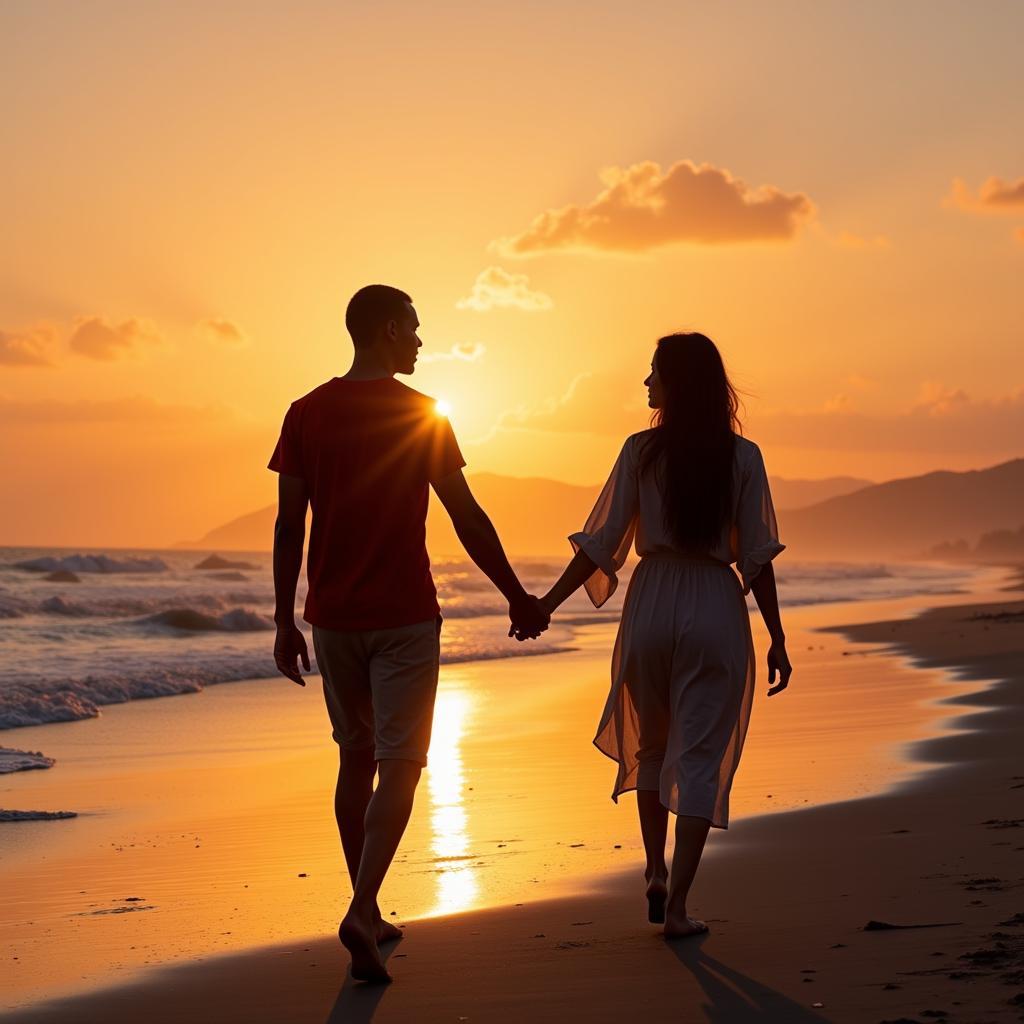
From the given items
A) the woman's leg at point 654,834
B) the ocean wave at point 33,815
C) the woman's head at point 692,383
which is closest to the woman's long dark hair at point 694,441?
the woman's head at point 692,383

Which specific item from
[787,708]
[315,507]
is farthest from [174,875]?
[787,708]

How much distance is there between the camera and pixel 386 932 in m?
4.52

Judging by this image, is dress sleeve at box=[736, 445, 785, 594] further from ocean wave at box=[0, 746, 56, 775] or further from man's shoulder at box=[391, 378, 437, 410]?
ocean wave at box=[0, 746, 56, 775]

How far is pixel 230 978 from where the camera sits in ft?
13.6

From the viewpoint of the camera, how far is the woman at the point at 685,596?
4.50m

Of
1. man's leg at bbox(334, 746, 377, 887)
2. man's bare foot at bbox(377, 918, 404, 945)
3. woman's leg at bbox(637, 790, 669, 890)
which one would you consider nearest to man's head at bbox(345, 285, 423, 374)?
man's leg at bbox(334, 746, 377, 887)

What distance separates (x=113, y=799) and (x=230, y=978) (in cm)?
406

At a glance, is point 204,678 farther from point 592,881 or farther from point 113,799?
point 592,881

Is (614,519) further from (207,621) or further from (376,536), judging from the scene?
(207,621)

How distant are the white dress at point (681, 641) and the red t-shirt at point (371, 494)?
68 centimetres

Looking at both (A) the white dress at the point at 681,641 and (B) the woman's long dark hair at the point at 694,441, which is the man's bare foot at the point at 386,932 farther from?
(B) the woman's long dark hair at the point at 694,441

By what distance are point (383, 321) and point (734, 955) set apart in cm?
216

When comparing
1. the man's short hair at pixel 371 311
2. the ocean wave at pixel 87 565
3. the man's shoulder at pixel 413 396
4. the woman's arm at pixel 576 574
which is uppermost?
the ocean wave at pixel 87 565

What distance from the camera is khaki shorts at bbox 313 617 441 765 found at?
13.8 feet
